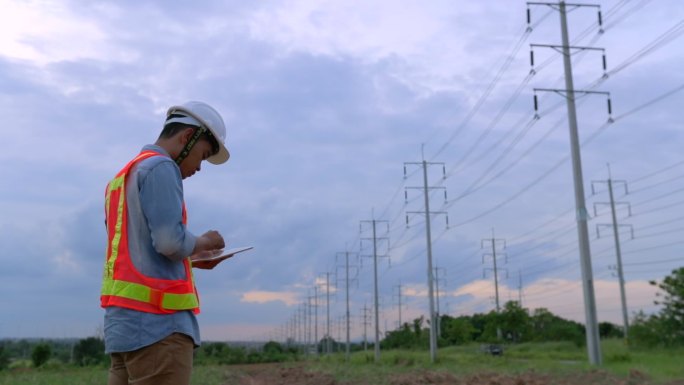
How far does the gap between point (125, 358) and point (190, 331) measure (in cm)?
26

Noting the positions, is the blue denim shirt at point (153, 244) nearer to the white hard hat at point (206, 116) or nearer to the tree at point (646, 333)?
the white hard hat at point (206, 116)

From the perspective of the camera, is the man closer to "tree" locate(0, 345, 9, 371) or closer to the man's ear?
the man's ear

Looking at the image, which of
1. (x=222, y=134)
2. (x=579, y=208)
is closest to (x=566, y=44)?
(x=579, y=208)

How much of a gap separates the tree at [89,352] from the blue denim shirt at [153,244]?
38.6 metres

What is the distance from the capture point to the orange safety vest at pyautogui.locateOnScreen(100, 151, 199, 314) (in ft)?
9.65

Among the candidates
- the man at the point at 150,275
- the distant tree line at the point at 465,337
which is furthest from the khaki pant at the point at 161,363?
the distant tree line at the point at 465,337

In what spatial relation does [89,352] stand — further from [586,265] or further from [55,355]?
[586,265]

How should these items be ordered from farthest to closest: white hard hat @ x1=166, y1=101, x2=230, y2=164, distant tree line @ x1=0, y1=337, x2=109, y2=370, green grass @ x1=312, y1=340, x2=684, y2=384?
1. distant tree line @ x1=0, y1=337, x2=109, y2=370
2. green grass @ x1=312, y1=340, x2=684, y2=384
3. white hard hat @ x1=166, y1=101, x2=230, y2=164

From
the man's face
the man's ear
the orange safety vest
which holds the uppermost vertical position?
the man's ear

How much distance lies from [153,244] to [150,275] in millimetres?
119

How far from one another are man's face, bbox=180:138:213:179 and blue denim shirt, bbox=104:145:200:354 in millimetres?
219

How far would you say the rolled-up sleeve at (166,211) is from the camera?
A: 294cm

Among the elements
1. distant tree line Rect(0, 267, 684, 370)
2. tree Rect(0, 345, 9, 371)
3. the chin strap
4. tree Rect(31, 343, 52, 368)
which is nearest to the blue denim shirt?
the chin strap

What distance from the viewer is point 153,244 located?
2994 mm
